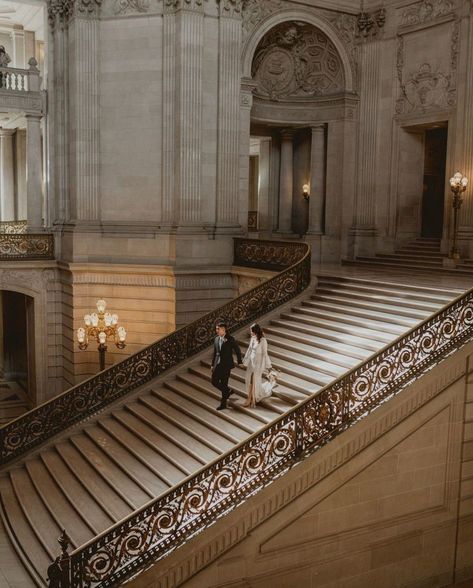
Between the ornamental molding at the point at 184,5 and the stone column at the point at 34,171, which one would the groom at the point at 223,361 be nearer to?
the ornamental molding at the point at 184,5

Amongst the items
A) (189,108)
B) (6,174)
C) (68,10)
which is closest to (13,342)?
(6,174)

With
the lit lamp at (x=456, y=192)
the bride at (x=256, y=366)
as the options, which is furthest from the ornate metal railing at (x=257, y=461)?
the lit lamp at (x=456, y=192)

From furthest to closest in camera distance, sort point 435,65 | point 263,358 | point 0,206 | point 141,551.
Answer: point 0,206
point 435,65
point 263,358
point 141,551

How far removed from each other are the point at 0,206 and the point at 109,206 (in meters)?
8.32


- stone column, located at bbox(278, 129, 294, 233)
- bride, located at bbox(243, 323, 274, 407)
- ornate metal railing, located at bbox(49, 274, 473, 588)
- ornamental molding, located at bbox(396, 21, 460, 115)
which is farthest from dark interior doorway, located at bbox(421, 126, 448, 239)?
bride, located at bbox(243, 323, 274, 407)

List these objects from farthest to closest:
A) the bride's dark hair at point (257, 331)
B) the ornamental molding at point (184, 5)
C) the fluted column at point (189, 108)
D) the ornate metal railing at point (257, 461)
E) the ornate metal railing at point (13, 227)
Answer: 1. the ornate metal railing at point (13, 227)
2. the fluted column at point (189, 108)
3. the ornamental molding at point (184, 5)
4. the bride's dark hair at point (257, 331)
5. the ornate metal railing at point (257, 461)

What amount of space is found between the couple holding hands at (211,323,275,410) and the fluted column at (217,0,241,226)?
21.0ft

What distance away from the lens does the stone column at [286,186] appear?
828 inches

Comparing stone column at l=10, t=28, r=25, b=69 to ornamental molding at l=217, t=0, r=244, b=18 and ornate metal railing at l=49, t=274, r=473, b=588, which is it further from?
ornate metal railing at l=49, t=274, r=473, b=588

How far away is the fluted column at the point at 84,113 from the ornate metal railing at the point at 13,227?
11.9ft

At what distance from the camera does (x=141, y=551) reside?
809cm

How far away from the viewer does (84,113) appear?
650 inches

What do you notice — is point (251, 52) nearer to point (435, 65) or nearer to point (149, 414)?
point (435, 65)

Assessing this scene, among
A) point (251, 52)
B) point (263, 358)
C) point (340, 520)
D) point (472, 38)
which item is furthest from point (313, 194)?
point (340, 520)
